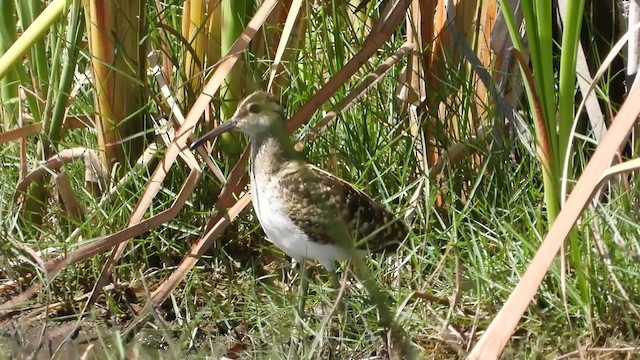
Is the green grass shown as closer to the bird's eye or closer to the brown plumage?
the brown plumage

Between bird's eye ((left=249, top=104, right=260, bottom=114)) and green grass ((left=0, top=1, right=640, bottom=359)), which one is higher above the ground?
bird's eye ((left=249, top=104, right=260, bottom=114))

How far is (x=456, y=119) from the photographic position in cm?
405

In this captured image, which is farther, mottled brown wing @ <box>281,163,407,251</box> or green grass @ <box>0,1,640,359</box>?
mottled brown wing @ <box>281,163,407,251</box>

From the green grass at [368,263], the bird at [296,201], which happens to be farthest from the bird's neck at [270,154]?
the green grass at [368,263]

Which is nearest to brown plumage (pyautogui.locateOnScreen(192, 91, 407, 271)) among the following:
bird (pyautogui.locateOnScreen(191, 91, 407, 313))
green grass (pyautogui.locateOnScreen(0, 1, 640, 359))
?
bird (pyautogui.locateOnScreen(191, 91, 407, 313))

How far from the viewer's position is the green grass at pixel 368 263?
128 inches

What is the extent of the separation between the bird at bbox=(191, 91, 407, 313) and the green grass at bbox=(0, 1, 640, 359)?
160 mm

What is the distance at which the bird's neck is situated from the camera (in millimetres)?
3568

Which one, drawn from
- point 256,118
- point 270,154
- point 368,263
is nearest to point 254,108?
point 256,118

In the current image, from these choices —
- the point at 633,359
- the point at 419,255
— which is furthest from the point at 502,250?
the point at 633,359

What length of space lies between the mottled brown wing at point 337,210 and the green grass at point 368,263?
0.43ft

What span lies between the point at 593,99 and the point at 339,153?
0.87m

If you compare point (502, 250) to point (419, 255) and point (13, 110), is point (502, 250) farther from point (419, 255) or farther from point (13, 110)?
point (13, 110)

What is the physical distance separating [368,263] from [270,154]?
1.61ft
